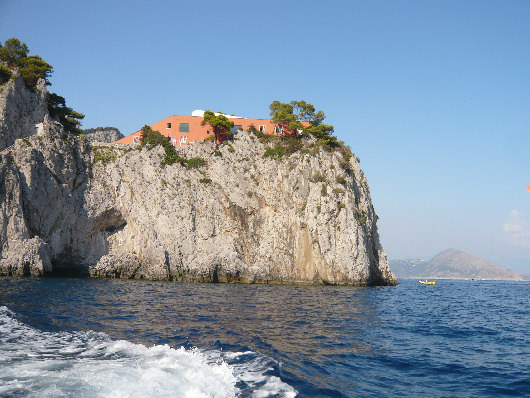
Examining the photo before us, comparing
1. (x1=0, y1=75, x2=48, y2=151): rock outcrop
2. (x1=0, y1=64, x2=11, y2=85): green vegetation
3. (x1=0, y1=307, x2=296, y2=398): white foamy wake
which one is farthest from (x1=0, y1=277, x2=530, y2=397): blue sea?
(x1=0, y1=64, x2=11, y2=85): green vegetation

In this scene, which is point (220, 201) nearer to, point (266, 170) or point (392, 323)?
point (266, 170)

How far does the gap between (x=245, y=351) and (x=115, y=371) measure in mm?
4968

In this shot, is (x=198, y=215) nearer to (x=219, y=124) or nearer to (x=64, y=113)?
(x=219, y=124)

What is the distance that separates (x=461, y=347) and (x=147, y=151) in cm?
4785

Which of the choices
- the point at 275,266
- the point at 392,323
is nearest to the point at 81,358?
the point at 392,323

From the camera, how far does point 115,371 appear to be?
34.3 ft

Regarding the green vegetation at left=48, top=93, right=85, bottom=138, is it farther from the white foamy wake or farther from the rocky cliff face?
the white foamy wake

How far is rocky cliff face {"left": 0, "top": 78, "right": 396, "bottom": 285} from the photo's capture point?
47188 mm

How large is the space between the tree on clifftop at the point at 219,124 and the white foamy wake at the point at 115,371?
48.8 m

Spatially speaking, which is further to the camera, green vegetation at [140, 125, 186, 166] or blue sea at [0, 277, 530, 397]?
green vegetation at [140, 125, 186, 166]

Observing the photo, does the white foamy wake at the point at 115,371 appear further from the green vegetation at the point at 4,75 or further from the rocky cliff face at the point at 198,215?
the green vegetation at the point at 4,75

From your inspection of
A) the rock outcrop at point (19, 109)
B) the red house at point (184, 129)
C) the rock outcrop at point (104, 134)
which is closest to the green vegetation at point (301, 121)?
the red house at point (184, 129)

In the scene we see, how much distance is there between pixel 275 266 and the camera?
50.9m

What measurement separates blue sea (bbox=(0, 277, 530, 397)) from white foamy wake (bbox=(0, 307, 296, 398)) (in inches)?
1.2
